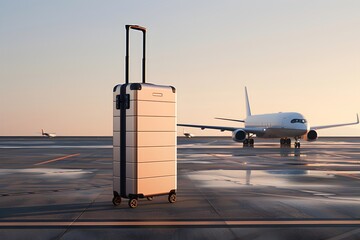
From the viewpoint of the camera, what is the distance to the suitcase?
10.5m

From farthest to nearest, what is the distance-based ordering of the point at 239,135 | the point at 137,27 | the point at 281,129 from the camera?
the point at 239,135
the point at 281,129
the point at 137,27

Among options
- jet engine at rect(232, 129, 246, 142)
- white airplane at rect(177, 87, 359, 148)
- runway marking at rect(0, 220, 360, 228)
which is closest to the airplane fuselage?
white airplane at rect(177, 87, 359, 148)

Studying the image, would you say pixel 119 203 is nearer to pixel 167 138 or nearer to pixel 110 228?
pixel 167 138

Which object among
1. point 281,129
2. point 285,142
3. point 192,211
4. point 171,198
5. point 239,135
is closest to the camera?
point 192,211

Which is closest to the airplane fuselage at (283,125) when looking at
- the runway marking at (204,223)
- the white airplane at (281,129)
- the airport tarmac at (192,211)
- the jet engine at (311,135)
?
the white airplane at (281,129)

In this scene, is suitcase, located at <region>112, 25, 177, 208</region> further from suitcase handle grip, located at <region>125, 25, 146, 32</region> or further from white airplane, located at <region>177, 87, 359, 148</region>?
white airplane, located at <region>177, 87, 359, 148</region>

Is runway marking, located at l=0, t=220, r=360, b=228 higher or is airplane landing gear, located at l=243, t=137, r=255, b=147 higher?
airplane landing gear, located at l=243, t=137, r=255, b=147

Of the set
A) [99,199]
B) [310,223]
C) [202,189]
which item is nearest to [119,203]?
[99,199]

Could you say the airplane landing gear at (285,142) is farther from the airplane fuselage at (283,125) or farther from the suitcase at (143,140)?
the suitcase at (143,140)

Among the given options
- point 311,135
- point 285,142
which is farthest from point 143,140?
point 285,142

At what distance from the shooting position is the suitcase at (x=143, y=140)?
10.5 m

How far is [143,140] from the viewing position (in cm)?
1064

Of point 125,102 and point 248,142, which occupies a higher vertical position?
point 125,102

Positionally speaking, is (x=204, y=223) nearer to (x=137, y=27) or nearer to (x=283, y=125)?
(x=137, y=27)
